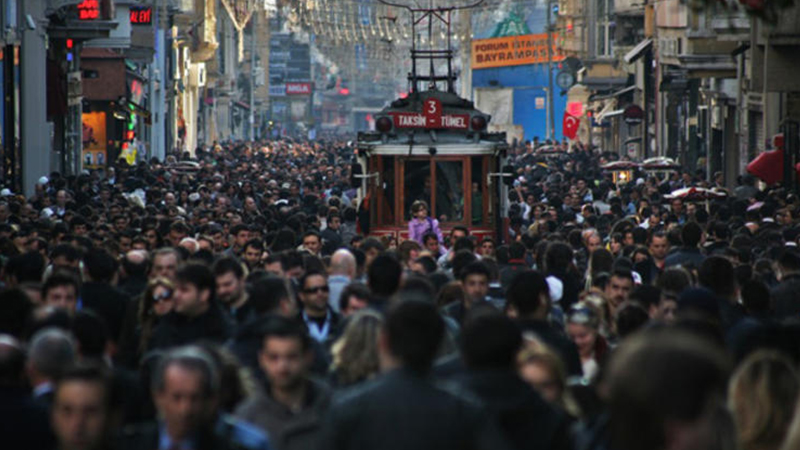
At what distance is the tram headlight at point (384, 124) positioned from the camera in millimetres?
22281

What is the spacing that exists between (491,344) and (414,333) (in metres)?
0.60

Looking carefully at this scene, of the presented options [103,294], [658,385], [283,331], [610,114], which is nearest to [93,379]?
[283,331]

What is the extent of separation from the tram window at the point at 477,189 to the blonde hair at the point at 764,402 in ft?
52.0

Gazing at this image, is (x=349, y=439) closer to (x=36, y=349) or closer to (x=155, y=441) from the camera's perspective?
(x=155, y=441)

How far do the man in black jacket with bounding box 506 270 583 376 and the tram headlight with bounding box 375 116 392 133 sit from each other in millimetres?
13070

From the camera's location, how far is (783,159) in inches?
1143

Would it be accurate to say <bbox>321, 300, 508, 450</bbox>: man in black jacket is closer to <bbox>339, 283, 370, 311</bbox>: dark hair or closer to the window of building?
<bbox>339, 283, 370, 311</bbox>: dark hair

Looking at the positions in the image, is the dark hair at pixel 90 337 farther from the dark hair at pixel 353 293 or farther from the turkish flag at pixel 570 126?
the turkish flag at pixel 570 126

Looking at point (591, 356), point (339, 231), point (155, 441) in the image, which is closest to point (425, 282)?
point (591, 356)

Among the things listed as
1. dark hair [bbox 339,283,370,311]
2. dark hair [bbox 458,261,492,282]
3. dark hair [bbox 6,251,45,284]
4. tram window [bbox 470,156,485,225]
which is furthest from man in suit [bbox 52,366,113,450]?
tram window [bbox 470,156,485,225]

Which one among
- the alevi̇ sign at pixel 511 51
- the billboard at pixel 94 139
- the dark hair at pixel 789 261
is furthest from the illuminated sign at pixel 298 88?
the dark hair at pixel 789 261

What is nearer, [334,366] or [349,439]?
[349,439]

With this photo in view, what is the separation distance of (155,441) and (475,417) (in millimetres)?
1143

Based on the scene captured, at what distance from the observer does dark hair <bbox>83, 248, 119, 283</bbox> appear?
10.9m
